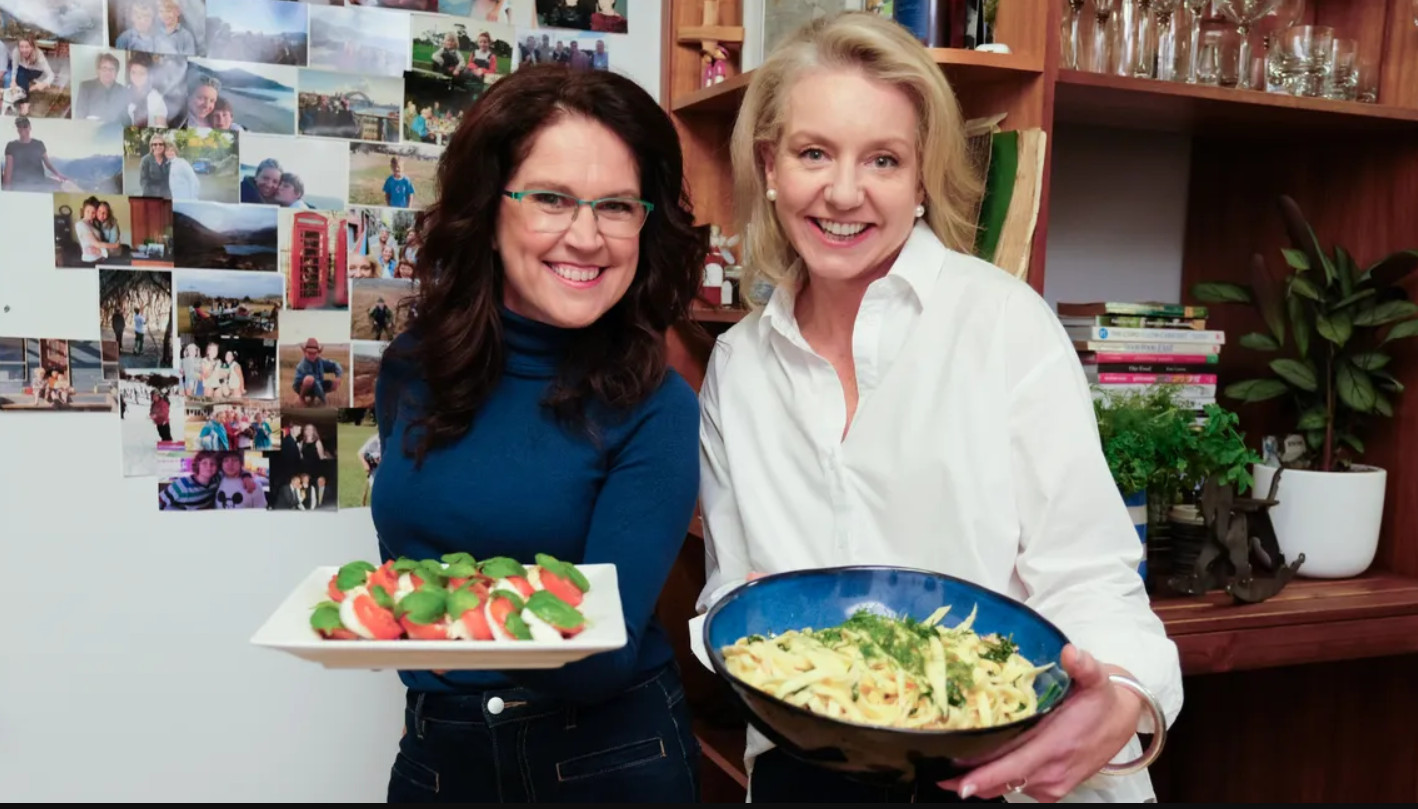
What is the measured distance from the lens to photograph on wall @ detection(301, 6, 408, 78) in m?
1.99

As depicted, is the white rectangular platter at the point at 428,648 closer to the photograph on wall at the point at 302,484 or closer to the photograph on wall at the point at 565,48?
the photograph on wall at the point at 302,484

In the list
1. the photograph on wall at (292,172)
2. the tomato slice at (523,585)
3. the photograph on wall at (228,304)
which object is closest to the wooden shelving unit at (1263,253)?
the photograph on wall at (292,172)

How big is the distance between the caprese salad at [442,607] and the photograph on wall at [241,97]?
1.18 m

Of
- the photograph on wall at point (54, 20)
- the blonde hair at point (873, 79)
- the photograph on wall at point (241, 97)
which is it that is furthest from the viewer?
the photograph on wall at point (241, 97)

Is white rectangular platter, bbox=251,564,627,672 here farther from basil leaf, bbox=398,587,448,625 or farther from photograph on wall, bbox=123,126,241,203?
photograph on wall, bbox=123,126,241,203

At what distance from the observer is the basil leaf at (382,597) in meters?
0.97

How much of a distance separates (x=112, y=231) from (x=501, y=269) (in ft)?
2.82

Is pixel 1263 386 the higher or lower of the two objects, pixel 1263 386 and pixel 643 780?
the higher

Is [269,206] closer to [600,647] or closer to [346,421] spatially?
[346,421]

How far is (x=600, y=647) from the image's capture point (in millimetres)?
916

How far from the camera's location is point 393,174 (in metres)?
2.04

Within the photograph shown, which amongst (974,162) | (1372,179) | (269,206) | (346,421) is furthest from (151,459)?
(1372,179)

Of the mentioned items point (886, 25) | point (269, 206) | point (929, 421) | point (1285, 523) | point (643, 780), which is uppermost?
point (886, 25)

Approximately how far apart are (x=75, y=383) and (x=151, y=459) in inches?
6.9
